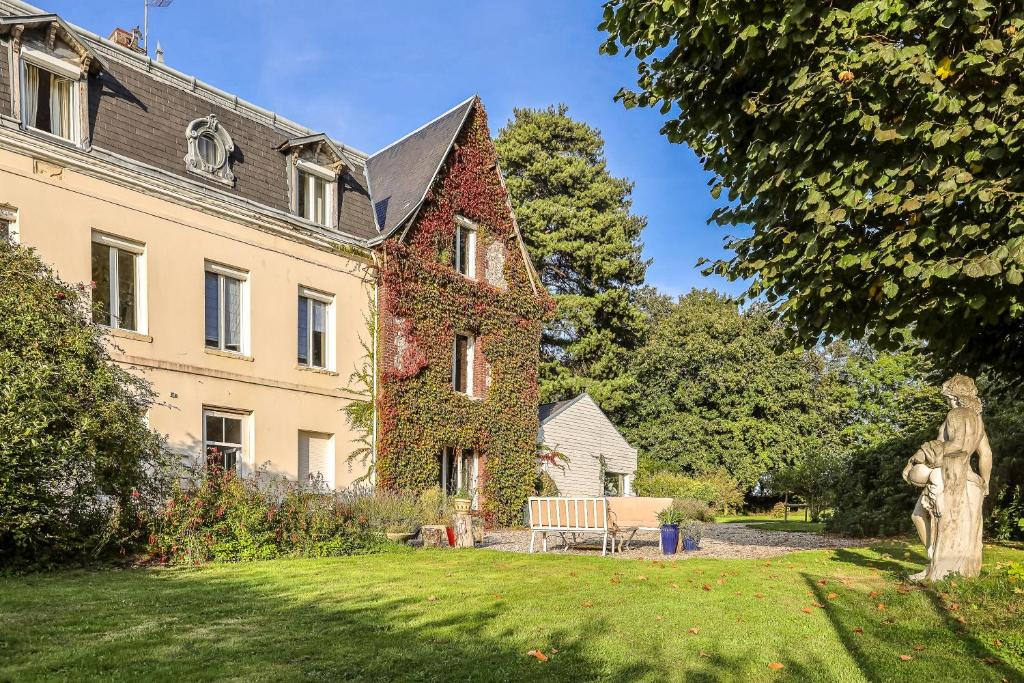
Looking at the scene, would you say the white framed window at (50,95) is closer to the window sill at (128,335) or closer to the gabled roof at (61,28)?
the gabled roof at (61,28)

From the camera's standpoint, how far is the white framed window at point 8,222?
43.8ft

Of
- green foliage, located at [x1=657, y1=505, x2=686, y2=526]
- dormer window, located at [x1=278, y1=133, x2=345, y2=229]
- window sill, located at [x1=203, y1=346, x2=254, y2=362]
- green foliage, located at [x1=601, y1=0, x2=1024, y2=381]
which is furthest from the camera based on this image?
dormer window, located at [x1=278, y1=133, x2=345, y2=229]

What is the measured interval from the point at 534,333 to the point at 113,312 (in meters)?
11.9

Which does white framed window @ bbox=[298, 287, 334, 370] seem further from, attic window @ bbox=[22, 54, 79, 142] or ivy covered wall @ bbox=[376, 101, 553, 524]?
attic window @ bbox=[22, 54, 79, 142]

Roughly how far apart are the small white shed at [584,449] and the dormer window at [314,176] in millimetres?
9924

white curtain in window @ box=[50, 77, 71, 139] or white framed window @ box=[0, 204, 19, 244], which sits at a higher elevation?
white curtain in window @ box=[50, 77, 71, 139]

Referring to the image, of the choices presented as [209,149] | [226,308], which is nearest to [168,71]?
[209,149]

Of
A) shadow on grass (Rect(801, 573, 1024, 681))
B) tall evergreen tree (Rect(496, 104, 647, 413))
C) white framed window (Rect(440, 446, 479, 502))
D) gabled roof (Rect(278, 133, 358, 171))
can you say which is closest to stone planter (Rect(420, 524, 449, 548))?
white framed window (Rect(440, 446, 479, 502))

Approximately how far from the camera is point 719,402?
39.5 m

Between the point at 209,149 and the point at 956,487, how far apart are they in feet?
49.5

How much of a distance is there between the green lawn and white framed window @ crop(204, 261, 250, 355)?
23.6 ft

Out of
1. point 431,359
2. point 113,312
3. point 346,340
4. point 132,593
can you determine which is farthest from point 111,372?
point 431,359

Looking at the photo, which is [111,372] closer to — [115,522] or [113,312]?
[115,522]

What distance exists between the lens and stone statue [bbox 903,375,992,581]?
860 cm
